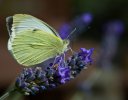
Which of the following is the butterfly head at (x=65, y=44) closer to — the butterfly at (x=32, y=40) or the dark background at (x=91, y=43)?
the butterfly at (x=32, y=40)

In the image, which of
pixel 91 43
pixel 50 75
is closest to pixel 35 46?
pixel 50 75

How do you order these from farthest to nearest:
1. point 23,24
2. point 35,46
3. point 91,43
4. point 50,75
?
point 91,43, point 35,46, point 23,24, point 50,75

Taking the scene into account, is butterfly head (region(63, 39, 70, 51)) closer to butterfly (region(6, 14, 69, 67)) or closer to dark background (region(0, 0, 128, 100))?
butterfly (region(6, 14, 69, 67))

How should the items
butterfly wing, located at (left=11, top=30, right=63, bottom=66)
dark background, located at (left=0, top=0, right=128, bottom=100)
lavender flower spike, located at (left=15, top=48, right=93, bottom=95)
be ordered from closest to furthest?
lavender flower spike, located at (left=15, top=48, right=93, bottom=95) → butterfly wing, located at (left=11, top=30, right=63, bottom=66) → dark background, located at (left=0, top=0, right=128, bottom=100)

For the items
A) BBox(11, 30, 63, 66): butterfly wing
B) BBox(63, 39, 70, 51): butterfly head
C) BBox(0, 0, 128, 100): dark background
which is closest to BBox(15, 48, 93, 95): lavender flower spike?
BBox(11, 30, 63, 66): butterfly wing

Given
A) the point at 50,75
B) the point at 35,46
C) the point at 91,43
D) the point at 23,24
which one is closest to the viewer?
the point at 50,75

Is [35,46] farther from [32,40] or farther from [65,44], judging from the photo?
[65,44]
